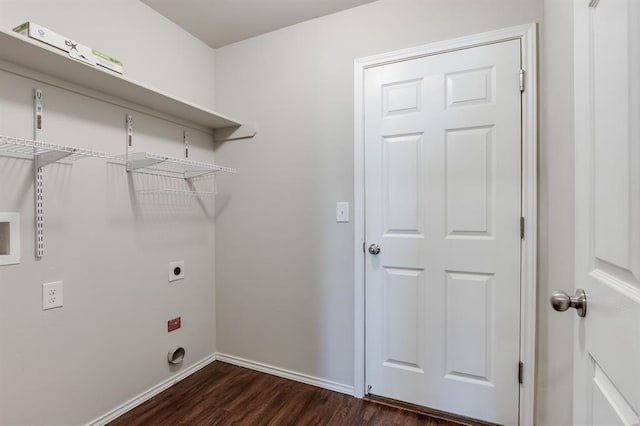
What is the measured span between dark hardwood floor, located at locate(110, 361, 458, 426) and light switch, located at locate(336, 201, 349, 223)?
111cm

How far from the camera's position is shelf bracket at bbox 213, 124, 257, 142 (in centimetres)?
229

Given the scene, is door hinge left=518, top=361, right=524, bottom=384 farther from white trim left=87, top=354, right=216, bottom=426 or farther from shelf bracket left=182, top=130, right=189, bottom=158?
shelf bracket left=182, top=130, right=189, bottom=158

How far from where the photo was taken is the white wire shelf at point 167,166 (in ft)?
5.65

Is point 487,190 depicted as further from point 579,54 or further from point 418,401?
point 418,401

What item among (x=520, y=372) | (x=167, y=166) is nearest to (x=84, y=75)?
(x=167, y=166)

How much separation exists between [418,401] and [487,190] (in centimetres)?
127

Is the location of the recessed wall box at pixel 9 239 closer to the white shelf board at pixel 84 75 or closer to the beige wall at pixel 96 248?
the beige wall at pixel 96 248

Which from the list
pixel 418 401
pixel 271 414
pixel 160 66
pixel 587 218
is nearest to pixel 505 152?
pixel 587 218

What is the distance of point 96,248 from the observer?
1.67 meters

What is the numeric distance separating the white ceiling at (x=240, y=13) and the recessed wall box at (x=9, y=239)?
146 cm

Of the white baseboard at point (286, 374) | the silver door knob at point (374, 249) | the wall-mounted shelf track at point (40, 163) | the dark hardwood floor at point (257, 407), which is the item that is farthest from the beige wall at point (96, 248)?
the silver door knob at point (374, 249)

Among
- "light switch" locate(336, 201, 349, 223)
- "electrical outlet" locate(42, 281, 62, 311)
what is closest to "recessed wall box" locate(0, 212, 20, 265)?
"electrical outlet" locate(42, 281, 62, 311)

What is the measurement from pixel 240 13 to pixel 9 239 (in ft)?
5.80

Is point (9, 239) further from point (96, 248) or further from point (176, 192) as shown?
point (176, 192)
